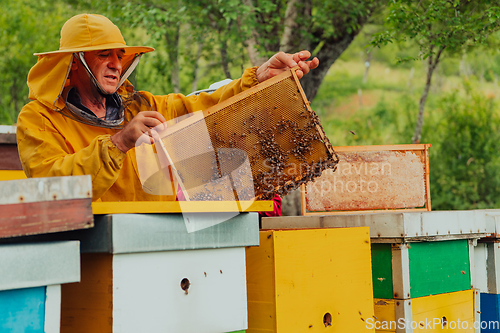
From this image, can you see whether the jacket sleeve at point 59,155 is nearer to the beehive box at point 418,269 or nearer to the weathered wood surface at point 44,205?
the weathered wood surface at point 44,205

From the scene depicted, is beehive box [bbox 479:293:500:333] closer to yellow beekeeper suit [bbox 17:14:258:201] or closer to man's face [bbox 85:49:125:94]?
yellow beekeeper suit [bbox 17:14:258:201]

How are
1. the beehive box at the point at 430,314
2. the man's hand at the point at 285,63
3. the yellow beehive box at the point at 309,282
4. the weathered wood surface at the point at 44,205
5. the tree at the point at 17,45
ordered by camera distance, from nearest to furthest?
the weathered wood surface at the point at 44,205 → the yellow beehive box at the point at 309,282 → the man's hand at the point at 285,63 → the beehive box at the point at 430,314 → the tree at the point at 17,45

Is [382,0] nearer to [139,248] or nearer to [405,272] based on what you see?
[405,272]

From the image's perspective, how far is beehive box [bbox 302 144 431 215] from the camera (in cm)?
308

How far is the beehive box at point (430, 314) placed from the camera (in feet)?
7.28

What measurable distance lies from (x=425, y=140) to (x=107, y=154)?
9864 mm

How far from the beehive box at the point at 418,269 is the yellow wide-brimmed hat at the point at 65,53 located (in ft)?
5.35

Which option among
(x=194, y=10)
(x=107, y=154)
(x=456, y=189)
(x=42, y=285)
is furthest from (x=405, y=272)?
(x=456, y=189)

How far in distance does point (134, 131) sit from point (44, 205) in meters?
0.47

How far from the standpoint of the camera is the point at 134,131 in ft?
5.21

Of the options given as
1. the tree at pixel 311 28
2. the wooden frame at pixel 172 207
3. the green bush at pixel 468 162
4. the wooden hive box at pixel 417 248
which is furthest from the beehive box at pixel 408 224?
the green bush at pixel 468 162

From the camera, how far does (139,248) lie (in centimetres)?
143

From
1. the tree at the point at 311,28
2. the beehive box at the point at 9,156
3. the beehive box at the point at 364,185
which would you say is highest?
the tree at the point at 311,28

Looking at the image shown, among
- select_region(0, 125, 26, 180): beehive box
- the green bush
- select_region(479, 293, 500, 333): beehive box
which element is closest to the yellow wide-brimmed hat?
select_region(0, 125, 26, 180): beehive box
